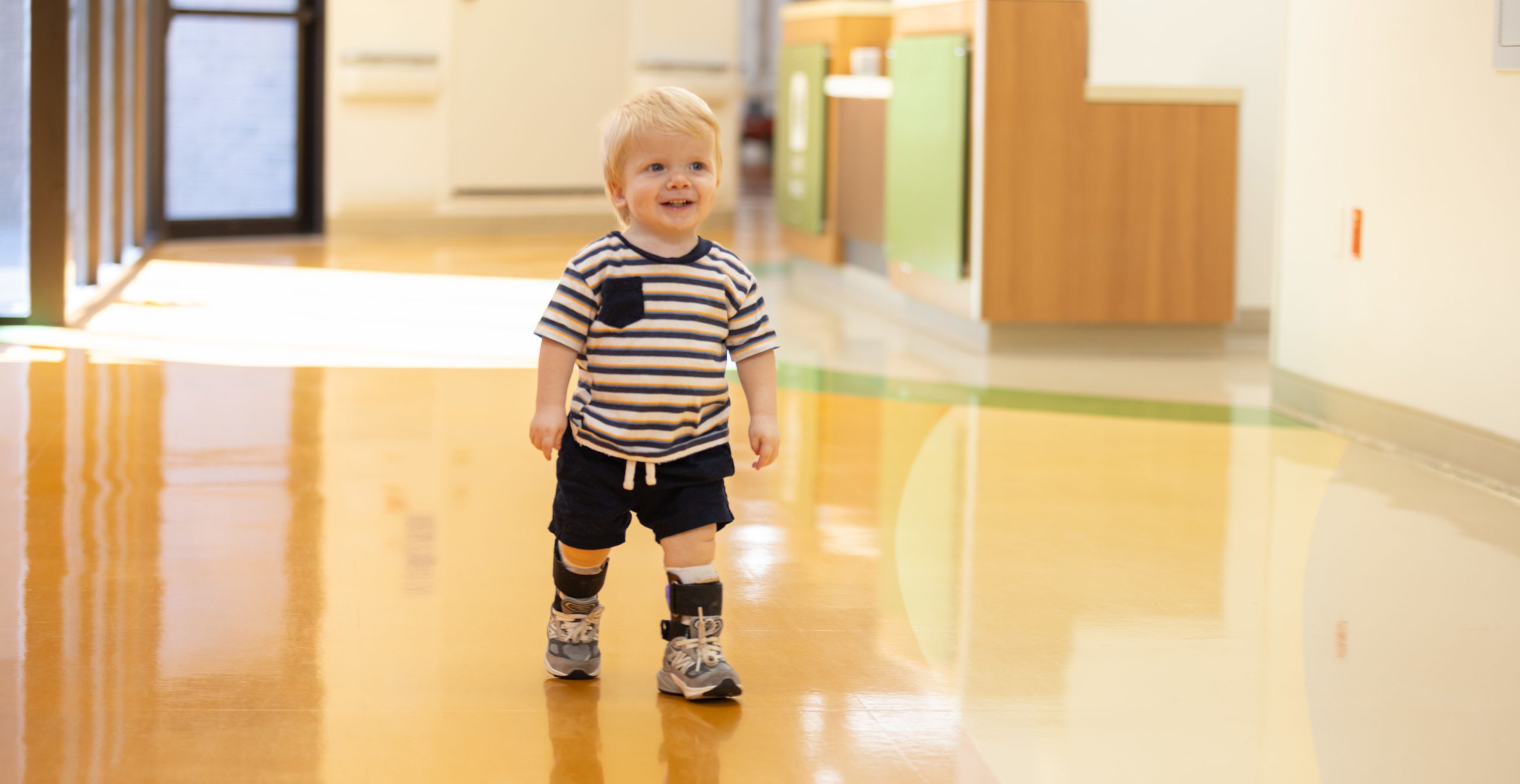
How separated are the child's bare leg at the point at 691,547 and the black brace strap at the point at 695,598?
0.09 ft

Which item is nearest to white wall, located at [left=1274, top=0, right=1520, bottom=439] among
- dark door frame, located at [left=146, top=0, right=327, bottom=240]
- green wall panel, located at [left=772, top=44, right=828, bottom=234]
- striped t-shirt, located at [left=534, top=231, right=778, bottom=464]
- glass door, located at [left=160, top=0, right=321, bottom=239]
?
striped t-shirt, located at [left=534, top=231, right=778, bottom=464]

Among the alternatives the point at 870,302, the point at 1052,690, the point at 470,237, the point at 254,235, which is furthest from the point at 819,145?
the point at 1052,690

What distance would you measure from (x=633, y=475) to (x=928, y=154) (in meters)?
3.88

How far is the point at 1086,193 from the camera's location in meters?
5.35

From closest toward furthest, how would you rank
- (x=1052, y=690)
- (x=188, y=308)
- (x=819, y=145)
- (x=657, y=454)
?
(x=657, y=454)
(x=1052, y=690)
(x=188, y=308)
(x=819, y=145)

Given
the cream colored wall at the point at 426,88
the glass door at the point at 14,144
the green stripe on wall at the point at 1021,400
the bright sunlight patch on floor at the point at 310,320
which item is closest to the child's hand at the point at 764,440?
the green stripe on wall at the point at 1021,400

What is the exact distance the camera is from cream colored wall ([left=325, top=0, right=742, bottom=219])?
346 inches

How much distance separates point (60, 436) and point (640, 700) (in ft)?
6.93

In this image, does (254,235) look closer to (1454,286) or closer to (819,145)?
(819,145)

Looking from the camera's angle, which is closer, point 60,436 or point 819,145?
point 60,436

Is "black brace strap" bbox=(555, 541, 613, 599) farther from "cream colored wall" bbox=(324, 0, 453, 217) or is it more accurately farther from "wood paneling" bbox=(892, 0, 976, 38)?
"cream colored wall" bbox=(324, 0, 453, 217)

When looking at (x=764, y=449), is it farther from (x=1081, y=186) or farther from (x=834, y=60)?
(x=834, y=60)

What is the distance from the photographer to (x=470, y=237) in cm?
928

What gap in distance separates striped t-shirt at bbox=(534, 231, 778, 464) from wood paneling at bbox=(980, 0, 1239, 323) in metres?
3.40
